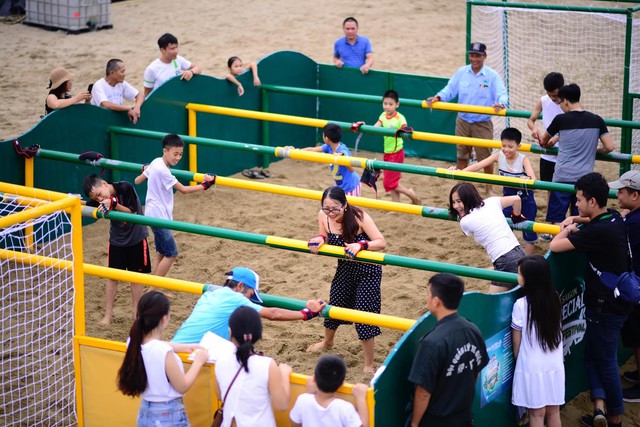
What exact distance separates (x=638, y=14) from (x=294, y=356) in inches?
367

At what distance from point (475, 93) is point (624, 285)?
5481 mm

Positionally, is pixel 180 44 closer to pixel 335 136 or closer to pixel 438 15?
pixel 438 15

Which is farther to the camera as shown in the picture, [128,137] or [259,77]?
[259,77]

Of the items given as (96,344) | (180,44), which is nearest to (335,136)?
(96,344)

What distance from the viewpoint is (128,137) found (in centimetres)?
1135

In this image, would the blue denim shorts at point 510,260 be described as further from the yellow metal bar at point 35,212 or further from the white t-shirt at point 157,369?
the yellow metal bar at point 35,212

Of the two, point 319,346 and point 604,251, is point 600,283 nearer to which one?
point 604,251

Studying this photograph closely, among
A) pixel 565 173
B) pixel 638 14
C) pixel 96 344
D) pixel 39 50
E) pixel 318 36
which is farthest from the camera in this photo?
pixel 318 36

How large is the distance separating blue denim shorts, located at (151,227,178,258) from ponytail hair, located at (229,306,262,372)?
361 cm

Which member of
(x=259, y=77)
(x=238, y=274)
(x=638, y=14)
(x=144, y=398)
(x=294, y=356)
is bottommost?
(x=294, y=356)

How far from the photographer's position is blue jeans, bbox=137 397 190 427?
5.50 metres

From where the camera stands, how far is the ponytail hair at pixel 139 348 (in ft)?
17.7

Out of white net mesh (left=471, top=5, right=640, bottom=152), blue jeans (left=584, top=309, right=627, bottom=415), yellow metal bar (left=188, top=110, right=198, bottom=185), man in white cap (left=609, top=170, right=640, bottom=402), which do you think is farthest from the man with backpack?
white net mesh (left=471, top=5, right=640, bottom=152)

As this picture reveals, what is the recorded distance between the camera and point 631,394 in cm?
757
